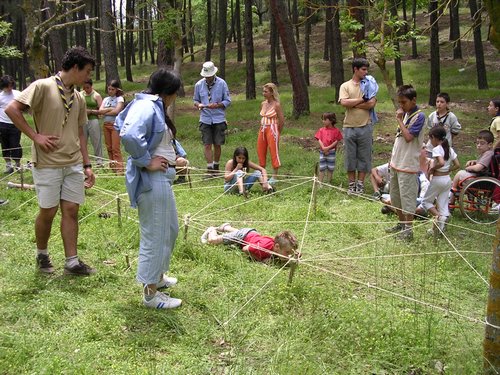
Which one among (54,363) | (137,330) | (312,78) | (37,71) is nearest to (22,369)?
(54,363)

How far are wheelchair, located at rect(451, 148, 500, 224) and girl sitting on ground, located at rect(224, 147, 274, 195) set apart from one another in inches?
110

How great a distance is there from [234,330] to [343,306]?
887mm

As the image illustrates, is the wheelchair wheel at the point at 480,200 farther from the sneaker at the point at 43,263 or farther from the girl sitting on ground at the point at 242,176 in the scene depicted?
the sneaker at the point at 43,263

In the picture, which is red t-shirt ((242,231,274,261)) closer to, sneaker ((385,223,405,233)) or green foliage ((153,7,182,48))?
sneaker ((385,223,405,233))

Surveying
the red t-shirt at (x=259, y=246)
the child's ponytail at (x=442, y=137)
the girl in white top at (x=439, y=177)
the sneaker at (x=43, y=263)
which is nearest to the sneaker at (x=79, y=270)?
the sneaker at (x=43, y=263)

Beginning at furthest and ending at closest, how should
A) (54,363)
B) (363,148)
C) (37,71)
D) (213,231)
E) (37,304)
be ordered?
1. (37,71)
2. (363,148)
3. (213,231)
4. (37,304)
5. (54,363)

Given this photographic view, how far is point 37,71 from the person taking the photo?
28.9 ft

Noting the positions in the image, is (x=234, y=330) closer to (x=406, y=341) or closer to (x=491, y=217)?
(x=406, y=341)

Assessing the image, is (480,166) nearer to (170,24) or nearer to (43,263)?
(43,263)

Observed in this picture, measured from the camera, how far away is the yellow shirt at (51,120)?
432 cm

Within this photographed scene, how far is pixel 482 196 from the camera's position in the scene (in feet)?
22.4

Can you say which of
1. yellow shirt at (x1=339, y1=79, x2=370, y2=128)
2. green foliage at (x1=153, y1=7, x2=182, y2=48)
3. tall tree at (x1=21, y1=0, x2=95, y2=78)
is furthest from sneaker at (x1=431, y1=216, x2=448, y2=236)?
green foliage at (x1=153, y1=7, x2=182, y2=48)

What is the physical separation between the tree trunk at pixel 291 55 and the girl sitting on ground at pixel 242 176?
22.5ft

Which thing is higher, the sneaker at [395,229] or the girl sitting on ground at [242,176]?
the girl sitting on ground at [242,176]
